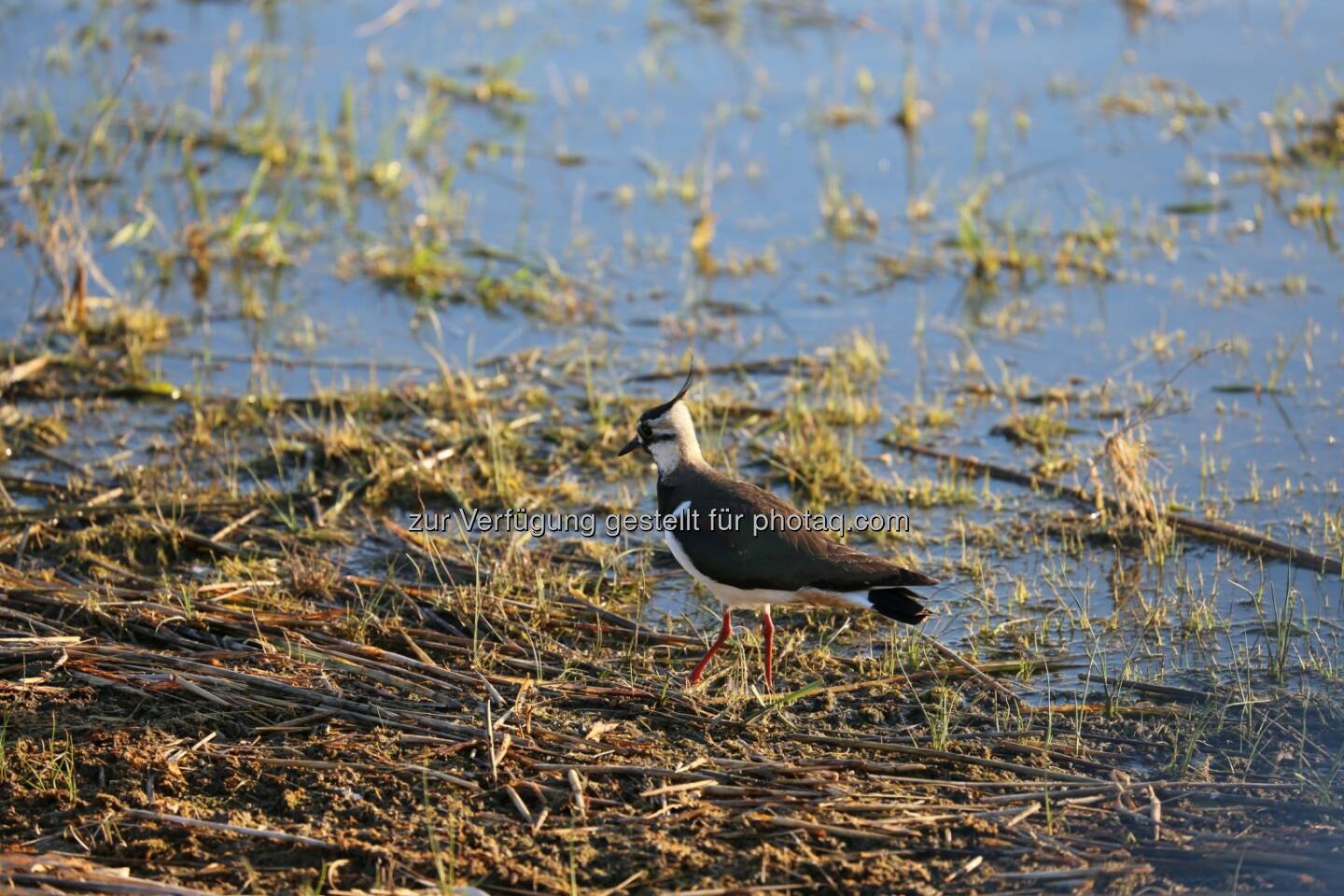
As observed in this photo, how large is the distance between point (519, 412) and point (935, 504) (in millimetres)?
2123

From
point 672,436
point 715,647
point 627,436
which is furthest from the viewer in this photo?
point 627,436

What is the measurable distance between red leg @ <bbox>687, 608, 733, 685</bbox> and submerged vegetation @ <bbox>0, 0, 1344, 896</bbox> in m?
0.08

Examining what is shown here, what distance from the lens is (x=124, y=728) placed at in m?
4.73

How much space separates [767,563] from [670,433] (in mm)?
891

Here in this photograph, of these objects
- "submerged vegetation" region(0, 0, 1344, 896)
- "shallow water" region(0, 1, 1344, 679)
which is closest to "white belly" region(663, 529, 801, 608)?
"submerged vegetation" region(0, 0, 1344, 896)

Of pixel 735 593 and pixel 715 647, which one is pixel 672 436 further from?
pixel 715 647

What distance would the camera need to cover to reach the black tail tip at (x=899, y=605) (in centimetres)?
524

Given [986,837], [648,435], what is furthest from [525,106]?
Answer: [986,837]

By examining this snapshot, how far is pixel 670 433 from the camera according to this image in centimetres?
A: 611

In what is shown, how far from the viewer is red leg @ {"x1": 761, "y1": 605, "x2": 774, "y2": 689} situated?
5410 mm

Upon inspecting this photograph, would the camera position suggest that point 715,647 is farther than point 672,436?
No

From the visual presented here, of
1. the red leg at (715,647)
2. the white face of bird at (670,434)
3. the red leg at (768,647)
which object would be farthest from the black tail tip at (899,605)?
the white face of bird at (670,434)

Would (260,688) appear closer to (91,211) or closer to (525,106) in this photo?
(91,211)

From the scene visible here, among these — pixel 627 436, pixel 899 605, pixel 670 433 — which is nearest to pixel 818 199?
pixel 627 436
